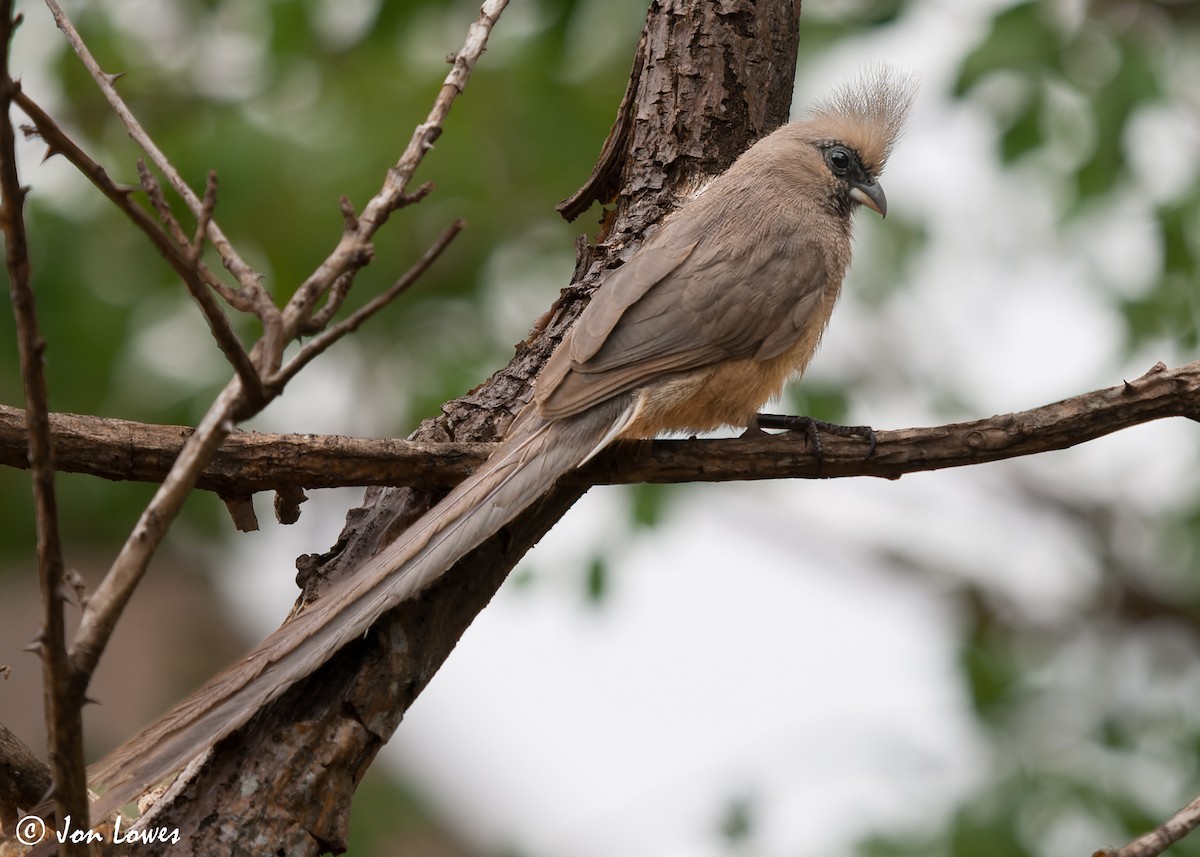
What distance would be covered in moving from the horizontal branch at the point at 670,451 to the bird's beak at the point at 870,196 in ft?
4.71

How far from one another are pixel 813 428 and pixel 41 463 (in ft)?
7.29

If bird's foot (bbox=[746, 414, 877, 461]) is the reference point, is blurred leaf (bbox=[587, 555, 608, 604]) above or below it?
above

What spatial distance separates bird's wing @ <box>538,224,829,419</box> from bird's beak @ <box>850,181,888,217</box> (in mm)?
702

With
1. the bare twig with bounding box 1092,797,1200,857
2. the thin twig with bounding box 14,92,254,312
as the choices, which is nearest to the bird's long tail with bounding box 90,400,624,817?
the thin twig with bounding box 14,92,254,312

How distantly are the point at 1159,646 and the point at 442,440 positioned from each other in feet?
16.1

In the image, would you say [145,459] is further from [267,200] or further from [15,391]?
[15,391]

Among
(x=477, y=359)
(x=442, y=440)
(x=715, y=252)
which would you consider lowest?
(x=442, y=440)

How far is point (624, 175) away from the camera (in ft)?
13.5

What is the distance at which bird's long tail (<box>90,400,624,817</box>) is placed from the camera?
2.69 metres

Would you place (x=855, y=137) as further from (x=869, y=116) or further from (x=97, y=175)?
(x=97, y=175)

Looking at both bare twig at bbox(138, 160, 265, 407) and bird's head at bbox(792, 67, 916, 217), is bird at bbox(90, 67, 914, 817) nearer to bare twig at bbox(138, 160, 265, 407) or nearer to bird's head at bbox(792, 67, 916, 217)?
bird's head at bbox(792, 67, 916, 217)

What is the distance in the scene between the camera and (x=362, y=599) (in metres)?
3.01

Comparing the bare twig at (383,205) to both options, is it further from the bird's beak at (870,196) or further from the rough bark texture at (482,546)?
the bird's beak at (870,196)

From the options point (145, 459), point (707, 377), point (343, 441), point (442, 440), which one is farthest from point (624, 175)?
point (145, 459)
